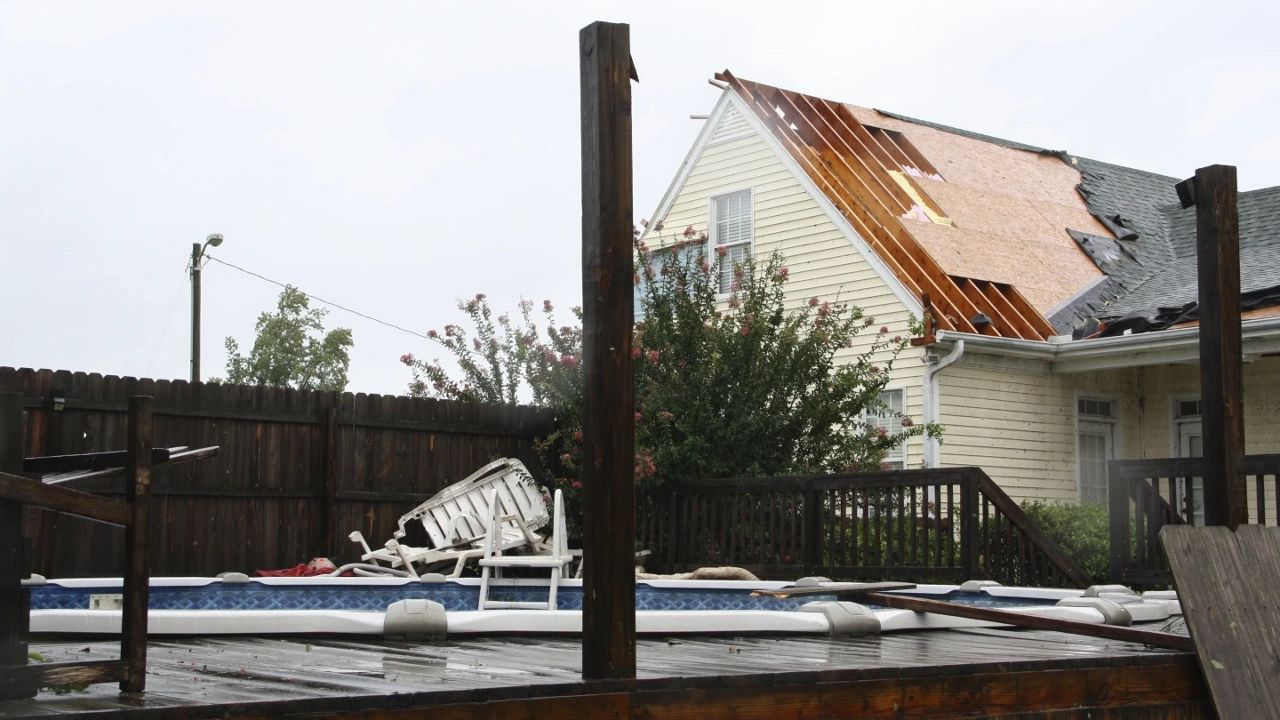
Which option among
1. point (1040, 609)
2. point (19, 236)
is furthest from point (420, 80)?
point (1040, 609)

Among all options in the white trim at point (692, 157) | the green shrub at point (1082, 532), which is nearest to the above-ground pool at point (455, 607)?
the green shrub at point (1082, 532)

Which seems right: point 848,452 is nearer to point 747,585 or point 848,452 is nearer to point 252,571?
point 747,585

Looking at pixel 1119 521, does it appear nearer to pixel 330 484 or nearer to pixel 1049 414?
pixel 1049 414

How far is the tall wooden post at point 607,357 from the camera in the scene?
3330 mm

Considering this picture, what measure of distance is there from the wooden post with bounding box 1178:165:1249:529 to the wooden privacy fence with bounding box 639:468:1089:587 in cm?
441

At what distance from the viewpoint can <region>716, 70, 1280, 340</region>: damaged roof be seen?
14852 mm

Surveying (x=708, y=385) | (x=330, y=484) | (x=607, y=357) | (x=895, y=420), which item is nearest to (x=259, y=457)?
(x=330, y=484)

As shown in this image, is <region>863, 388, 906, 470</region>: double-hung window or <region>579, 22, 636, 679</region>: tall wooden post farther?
<region>863, 388, 906, 470</region>: double-hung window

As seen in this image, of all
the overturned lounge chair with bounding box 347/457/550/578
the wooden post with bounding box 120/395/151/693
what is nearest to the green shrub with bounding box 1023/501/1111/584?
the overturned lounge chair with bounding box 347/457/550/578

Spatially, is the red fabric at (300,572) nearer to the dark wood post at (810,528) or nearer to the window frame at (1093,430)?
the dark wood post at (810,528)

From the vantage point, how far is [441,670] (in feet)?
12.7

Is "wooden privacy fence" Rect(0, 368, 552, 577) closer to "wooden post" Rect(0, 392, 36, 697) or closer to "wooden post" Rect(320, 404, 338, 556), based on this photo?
"wooden post" Rect(320, 404, 338, 556)

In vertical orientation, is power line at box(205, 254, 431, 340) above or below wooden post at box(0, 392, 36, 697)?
above

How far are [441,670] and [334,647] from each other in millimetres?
1122
